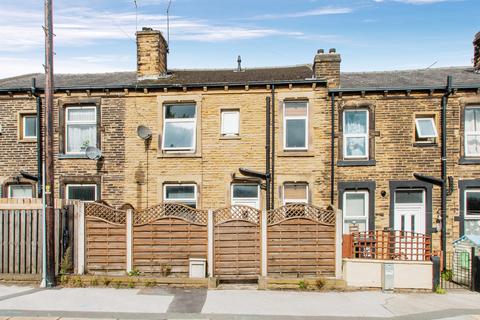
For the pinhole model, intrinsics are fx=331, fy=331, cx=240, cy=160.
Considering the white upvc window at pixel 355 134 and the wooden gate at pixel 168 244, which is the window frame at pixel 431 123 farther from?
the wooden gate at pixel 168 244

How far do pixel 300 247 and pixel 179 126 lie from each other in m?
6.32

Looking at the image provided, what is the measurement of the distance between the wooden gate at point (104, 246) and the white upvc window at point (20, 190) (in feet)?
16.2

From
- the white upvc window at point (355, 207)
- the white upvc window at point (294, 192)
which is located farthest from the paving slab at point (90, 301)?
the white upvc window at point (355, 207)

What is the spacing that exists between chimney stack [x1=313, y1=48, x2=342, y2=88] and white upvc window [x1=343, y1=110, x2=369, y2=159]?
1.20 m

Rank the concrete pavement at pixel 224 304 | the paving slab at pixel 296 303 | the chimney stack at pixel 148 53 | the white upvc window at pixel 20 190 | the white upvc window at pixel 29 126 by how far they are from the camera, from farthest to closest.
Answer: the chimney stack at pixel 148 53 → the white upvc window at pixel 29 126 → the white upvc window at pixel 20 190 → the paving slab at pixel 296 303 → the concrete pavement at pixel 224 304

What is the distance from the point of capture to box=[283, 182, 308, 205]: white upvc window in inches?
472

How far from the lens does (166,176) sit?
1212 centimetres

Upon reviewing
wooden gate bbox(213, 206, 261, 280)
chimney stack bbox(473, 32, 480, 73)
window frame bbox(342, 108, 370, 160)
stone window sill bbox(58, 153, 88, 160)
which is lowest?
wooden gate bbox(213, 206, 261, 280)

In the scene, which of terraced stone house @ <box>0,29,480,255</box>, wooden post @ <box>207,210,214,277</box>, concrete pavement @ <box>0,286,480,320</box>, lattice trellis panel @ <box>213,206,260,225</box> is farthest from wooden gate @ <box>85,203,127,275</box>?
terraced stone house @ <box>0,29,480,255</box>

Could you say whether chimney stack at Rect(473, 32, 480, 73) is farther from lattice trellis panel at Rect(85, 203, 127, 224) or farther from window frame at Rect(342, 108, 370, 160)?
lattice trellis panel at Rect(85, 203, 127, 224)

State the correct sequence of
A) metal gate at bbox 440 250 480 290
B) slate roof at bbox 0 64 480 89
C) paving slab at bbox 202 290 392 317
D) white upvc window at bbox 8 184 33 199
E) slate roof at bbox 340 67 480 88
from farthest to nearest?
1. white upvc window at bbox 8 184 33 199
2. slate roof at bbox 0 64 480 89
3. slate roof at bbox 340 67 480 88
4. metal gate at bbox 440 250 480 290
5. paving slab at bbox 202 290 392 317

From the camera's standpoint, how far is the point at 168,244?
917 cm

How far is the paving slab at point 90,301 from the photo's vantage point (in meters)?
7.21

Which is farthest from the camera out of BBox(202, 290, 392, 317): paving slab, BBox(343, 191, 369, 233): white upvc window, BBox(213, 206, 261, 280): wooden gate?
BBox(343, 191, 369, 233): white upvc window
